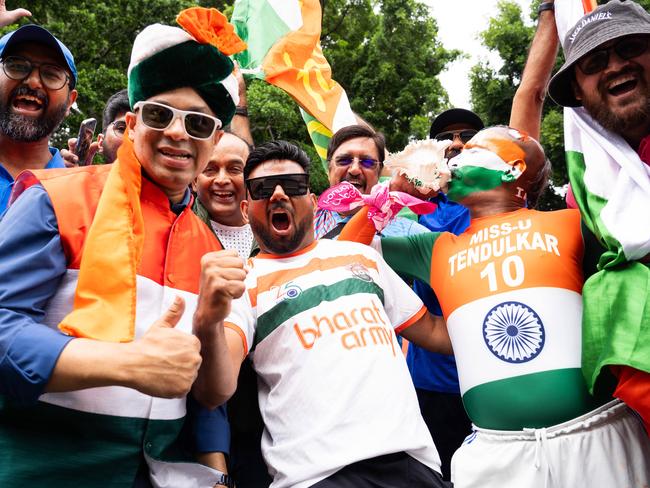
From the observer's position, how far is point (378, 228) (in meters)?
3.27

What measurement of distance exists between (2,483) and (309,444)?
1.11 metres

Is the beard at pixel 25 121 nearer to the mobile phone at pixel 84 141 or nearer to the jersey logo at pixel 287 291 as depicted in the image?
the mobile phone at pixel 84 141

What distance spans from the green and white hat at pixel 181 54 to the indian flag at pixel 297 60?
12.4 ft

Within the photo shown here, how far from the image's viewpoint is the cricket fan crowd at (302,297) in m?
2.00

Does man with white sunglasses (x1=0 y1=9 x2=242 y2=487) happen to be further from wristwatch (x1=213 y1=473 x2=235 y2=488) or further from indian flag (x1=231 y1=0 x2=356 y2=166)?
indian flag (x1=231 y1=0 x2=356 y2=166)

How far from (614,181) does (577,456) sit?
1.14 meters

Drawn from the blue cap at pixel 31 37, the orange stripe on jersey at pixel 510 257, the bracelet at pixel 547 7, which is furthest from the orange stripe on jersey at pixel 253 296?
the bracelet at pixel 547 7

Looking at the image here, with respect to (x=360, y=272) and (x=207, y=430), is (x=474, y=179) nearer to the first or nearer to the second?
(x=360, y=272)

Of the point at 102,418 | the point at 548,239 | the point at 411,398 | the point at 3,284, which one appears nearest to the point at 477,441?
the point at 411,398

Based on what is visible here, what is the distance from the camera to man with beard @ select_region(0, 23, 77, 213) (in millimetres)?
3291

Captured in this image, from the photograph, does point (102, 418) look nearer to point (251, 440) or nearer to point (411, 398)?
point (251, 440)

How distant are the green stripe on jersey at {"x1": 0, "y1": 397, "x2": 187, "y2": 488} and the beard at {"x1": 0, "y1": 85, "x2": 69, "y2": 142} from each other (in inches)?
75.4

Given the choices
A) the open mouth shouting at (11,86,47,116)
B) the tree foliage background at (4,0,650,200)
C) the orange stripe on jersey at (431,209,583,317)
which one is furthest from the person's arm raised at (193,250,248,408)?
the tree foliage background at (4,0,650,200)

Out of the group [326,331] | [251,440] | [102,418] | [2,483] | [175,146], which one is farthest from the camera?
[251,440]
